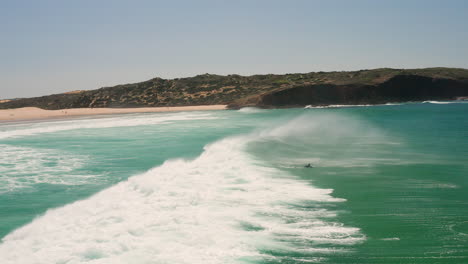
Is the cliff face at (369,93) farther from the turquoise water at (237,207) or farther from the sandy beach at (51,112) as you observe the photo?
the turquoise water at (237,207)

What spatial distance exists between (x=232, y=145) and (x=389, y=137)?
11050 millimetres

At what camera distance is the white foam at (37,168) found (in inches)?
567

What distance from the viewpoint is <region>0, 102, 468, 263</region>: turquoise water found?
7.67 metres

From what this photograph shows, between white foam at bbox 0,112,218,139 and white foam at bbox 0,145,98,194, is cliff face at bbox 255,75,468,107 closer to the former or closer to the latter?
white foam at bbox 0,112,218,139

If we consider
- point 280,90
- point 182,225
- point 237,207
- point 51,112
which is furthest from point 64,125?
point 280,90

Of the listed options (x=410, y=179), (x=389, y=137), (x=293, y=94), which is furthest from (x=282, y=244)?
(x=293, y=94)

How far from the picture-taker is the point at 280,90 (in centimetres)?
8100

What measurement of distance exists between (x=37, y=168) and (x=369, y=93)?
74819 mm

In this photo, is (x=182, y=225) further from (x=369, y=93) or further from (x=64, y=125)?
(x=369, y=93)

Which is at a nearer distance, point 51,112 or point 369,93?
point 51,112

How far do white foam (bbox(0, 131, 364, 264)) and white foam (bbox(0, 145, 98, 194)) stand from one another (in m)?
3.02

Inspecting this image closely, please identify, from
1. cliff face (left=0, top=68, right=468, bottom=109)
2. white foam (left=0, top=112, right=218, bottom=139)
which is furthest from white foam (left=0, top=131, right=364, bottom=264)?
cliff face (left=0, top=68, right=468, bottom=109)

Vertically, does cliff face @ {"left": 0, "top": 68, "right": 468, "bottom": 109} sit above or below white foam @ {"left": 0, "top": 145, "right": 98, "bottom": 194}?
above

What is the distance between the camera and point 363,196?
11.7m
